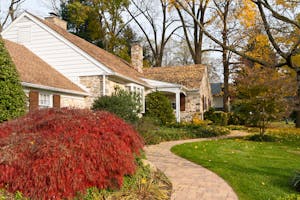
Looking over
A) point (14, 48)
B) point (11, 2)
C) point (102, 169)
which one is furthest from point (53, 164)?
point (11, 2)

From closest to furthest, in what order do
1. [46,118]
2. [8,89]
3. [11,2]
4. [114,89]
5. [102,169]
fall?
[102,169]
[46,118]
[8,89]
[114,89]
[11,2]

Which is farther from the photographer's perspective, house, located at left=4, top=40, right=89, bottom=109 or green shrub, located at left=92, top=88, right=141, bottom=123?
green shrub, located at left=92, top=88, right=141, bottom=123

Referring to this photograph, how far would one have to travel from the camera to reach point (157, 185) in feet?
17.2

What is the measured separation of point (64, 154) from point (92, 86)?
11188 millimetres

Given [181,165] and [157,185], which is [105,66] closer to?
[181,165]

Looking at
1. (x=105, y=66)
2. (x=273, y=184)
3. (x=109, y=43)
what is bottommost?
(x=273, y=184)

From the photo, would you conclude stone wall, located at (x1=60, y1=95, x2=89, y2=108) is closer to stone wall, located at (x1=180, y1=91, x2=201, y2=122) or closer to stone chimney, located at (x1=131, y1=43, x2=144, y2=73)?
stone chimney, located at (x1=131, y1=43, x2=144, y2=73)

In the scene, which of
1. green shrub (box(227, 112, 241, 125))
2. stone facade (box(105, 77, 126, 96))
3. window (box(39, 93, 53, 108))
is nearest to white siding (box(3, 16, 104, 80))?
stone facade (box(105, 77, 126, 96))

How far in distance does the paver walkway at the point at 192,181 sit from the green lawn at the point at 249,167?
0.22 metres

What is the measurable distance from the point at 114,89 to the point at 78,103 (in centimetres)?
207

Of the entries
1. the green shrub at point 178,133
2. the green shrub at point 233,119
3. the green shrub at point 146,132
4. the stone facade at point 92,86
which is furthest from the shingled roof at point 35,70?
the green shrub at point 233,119

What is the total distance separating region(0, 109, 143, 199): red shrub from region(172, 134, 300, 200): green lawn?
2.19 metres

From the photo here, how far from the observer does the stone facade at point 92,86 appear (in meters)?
14.8

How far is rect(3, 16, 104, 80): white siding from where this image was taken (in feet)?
49.2
